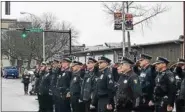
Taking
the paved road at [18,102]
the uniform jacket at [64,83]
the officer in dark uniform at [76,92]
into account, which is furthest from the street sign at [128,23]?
the officer in dark uniform at [76,92]

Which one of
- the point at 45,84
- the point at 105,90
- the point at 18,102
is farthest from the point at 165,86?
the point at 18,102

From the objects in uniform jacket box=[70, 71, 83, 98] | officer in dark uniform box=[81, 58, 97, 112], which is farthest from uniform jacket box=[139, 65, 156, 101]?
uniform jacket box=[70, 71, 83, 98]

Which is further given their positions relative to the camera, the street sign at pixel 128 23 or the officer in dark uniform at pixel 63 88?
the street sign at pixel 128 23

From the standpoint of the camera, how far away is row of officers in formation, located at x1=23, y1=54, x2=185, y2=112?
948cm

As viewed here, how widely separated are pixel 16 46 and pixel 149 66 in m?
59.7

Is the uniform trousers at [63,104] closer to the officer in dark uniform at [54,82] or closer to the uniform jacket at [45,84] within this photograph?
the officer in dark uniform at [54,82]

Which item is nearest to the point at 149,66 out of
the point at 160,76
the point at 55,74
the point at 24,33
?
the point at 160,76

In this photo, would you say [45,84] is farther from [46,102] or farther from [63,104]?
[63,104]

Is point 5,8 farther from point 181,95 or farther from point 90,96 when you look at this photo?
point 181,95

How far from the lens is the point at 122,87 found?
30.9ft

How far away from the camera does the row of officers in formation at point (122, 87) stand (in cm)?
948

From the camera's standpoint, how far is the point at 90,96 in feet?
36.4

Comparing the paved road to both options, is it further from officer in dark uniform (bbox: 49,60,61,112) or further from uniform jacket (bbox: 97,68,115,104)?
uniform jacket (bbox: 97,68,115,104)

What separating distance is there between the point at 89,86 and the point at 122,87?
5.91 feet
